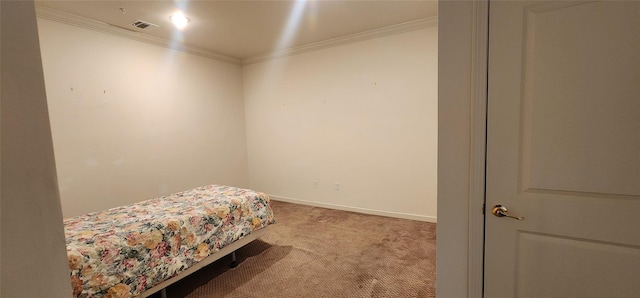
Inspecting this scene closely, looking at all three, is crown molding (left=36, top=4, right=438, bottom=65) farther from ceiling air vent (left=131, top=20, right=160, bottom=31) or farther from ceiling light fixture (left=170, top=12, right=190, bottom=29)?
ceiling light fixture (left=170, top=12, right=190, bottom=29)

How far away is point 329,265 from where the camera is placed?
104 inches

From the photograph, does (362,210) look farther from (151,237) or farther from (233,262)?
(151,237)

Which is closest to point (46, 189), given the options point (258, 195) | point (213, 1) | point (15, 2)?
point (15, 2)

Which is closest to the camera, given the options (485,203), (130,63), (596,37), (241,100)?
(596,37)

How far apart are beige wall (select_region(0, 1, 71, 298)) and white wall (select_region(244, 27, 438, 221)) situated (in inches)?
139

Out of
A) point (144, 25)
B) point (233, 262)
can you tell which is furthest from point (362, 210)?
point (144, 25)

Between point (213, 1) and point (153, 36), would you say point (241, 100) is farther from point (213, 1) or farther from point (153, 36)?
point (213, 1)

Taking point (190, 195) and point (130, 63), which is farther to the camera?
point (130, 63)

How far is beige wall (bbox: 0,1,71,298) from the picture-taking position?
0.52m

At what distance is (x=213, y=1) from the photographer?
280cm

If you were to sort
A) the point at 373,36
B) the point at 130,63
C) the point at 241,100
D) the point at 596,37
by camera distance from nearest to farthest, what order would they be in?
1. the point at 596,37
2. the point at 130,63
3. the point at 373,36
4. the point at 241,100

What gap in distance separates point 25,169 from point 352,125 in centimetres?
371

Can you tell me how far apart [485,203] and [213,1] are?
2920 mm

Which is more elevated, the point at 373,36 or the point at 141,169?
the point at 373,36
